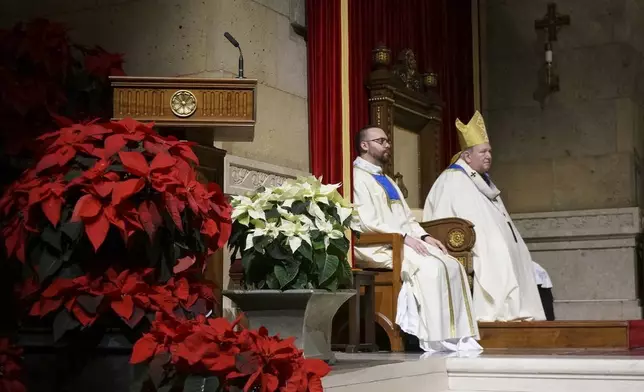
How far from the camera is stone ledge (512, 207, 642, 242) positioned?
7.57 meters

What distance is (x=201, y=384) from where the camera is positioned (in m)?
2.19

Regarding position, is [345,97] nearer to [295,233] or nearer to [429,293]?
[429,293]

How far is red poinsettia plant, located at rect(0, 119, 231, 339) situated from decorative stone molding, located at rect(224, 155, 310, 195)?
238cm

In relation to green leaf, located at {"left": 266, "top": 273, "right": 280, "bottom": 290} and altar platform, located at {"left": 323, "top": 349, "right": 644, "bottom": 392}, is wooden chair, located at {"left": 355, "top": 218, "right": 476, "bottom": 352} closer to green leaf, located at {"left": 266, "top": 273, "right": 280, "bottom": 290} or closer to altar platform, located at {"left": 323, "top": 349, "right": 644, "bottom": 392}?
altar platform, located at {"left": 323, "top": 349, "right": 644, "bottom": 392}

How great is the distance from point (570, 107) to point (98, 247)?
6293mm

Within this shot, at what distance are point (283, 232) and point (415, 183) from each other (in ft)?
13.3

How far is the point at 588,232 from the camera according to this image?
7680 millimetres

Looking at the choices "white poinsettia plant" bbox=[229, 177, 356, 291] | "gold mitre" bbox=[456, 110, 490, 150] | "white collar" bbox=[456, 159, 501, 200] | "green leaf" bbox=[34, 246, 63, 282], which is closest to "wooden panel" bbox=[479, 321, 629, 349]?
"white collar" bbox=[456, 159, 501, 200]

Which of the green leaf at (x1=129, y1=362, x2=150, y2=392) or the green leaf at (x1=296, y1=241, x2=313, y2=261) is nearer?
the green leaf at (x1=129, y1=362, x2=150, y2=392)

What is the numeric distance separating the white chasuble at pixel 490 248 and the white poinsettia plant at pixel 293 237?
2.77m

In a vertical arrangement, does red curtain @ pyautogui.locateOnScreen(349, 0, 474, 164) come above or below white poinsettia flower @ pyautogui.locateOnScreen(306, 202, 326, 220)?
above

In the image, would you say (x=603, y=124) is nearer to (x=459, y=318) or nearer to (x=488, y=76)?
(x=488, y=76)

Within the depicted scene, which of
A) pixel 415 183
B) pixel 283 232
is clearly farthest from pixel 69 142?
pixel 415 183

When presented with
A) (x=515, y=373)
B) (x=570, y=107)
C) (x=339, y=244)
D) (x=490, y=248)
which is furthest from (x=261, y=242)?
(x=570, y=107)
